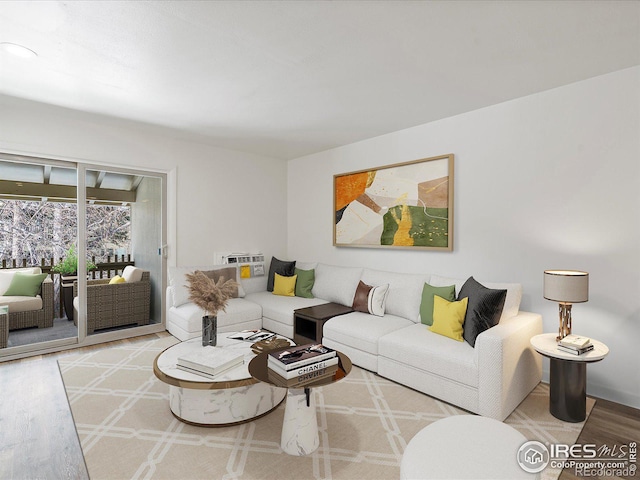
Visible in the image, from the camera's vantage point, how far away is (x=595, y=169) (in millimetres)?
2729

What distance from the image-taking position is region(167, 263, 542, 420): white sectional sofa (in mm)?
2422

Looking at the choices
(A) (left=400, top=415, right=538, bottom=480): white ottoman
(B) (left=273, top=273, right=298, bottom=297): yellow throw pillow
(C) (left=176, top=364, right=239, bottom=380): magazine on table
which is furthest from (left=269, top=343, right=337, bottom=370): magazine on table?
(B) (left=273, top=273, right=298, bottom=297): yellow throw pillow

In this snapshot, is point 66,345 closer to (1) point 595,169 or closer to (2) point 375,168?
(2) point 375,168

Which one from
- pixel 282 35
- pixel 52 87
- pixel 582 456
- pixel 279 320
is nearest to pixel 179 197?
pixel 52 87

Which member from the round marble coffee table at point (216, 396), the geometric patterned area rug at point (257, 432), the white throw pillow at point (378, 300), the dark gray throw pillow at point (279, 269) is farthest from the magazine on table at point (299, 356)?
the dark gray throw pillow at point (279, 269)

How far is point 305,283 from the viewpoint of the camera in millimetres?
4629

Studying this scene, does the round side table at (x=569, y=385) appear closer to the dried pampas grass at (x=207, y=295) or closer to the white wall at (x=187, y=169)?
the dried pampas grass at (x=207, y=295)

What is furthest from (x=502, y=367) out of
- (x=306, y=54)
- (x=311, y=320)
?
(x=306, y=54)

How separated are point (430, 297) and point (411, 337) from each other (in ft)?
1.75

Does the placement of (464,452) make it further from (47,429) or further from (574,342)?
(47,429)

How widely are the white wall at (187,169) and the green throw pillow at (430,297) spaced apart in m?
2.83

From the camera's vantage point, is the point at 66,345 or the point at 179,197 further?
the point at 179,197

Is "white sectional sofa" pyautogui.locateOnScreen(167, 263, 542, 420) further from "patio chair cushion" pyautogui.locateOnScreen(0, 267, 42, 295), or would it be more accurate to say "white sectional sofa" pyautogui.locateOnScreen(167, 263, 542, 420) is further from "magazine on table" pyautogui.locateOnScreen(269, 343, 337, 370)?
"patio chair cushion" pyautogui.locateOnScreen(0, 267, 42, 295)

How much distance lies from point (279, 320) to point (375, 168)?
2226mm
